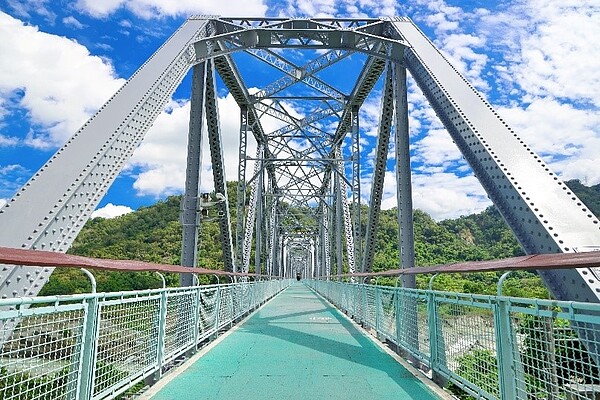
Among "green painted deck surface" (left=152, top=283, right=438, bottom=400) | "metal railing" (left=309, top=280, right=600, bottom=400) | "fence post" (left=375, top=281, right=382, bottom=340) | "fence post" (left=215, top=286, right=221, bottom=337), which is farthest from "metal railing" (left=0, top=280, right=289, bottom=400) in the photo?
"fence post" (left=375, top=281, right=382, bottom=340)

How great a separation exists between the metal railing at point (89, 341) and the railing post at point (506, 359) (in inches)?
102

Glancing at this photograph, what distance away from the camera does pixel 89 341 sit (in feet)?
8.82

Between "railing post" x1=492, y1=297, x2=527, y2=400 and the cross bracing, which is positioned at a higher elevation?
the cross bracing

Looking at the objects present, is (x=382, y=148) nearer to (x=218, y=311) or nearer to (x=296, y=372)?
(x=218, y=311)

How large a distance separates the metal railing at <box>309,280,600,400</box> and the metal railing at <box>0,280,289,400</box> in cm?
256

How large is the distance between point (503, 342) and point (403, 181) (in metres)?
5.60

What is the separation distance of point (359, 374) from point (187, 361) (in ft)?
6.39

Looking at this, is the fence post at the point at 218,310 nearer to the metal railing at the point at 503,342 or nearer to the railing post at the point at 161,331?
the railing post at the point at 161,331

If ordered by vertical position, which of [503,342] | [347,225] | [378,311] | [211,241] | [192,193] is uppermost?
[211,241]

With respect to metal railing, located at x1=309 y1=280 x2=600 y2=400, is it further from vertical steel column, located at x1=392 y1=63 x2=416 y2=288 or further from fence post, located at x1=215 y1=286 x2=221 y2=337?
fence post, located at x1=215 y1=286 x2=221 y2=337

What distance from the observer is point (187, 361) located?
187 inches

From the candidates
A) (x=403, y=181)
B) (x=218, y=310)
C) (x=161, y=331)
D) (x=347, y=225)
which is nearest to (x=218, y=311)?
(x=218, y=310)

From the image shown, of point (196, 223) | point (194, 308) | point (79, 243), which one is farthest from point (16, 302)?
point (79, 243)

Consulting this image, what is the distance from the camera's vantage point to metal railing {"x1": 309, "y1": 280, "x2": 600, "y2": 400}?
2.02 metres
